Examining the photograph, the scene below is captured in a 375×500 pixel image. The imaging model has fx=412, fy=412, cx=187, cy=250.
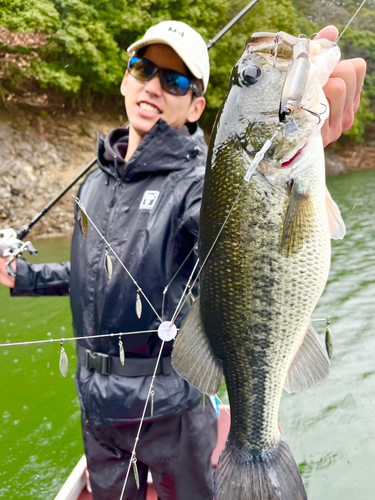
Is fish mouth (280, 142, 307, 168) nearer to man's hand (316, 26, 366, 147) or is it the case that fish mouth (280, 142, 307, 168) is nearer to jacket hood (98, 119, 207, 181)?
man's hand (316, 26, 366, 147)

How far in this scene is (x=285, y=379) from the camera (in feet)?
4.03

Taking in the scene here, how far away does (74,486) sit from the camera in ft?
8.51

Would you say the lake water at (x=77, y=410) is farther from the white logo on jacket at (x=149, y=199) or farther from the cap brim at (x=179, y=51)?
the cap brim at (x=179, y=51)

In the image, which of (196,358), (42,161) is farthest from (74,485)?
(42,161)

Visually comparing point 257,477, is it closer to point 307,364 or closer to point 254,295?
point 307,364

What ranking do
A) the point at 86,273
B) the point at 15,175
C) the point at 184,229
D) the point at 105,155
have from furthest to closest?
the point at 15,175, the point at 105,155, the point at 86,273, the point at 184,229

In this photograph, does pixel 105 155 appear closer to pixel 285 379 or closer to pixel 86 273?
pixel 86 273

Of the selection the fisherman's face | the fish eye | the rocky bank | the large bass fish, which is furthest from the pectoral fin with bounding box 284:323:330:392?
the rocky bank

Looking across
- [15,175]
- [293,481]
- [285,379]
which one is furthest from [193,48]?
[15,175]

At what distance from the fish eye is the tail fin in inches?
41.8

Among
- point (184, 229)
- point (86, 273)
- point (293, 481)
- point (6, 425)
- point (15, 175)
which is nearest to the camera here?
point (293, 481)

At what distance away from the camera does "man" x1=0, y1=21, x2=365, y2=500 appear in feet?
5.69

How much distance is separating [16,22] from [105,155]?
41.0 feet

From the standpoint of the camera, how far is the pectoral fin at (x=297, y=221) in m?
1.07
